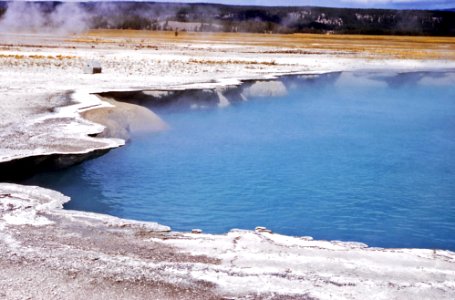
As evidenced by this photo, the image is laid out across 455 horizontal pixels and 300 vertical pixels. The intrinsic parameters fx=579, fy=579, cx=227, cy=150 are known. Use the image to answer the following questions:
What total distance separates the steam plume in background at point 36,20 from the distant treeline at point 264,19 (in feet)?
24.2

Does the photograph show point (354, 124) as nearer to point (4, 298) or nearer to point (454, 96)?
point (454, 96)

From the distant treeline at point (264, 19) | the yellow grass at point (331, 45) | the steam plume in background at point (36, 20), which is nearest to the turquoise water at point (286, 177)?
the yellow grass at point (331, 45)

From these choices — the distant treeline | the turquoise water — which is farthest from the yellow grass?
the distant treeline

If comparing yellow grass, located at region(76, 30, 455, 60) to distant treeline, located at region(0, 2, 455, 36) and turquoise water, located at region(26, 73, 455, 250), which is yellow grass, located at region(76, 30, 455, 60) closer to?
turquoise water, located at region(26, 73, 455, 250)

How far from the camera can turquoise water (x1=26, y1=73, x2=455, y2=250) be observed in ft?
19.0

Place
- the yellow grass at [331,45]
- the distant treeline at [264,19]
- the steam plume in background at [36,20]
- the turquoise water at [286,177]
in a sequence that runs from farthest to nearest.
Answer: the distant treeline at [264,19], the steam plume in background at [36,20], the yellow grass at [331,45], the turquoise water at [286,177]

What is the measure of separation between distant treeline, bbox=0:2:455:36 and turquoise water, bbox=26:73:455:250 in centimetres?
5856

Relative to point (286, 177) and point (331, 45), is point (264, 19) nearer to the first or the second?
point (331, 45)

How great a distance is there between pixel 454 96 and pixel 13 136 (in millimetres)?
13392

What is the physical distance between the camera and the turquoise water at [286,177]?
19.0 feet

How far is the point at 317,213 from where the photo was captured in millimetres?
6074

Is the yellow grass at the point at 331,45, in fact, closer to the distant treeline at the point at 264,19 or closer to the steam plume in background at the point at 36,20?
the steam plume in background at the point at 36,20

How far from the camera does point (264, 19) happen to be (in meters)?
84.3

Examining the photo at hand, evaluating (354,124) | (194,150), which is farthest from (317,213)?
(354,124)
